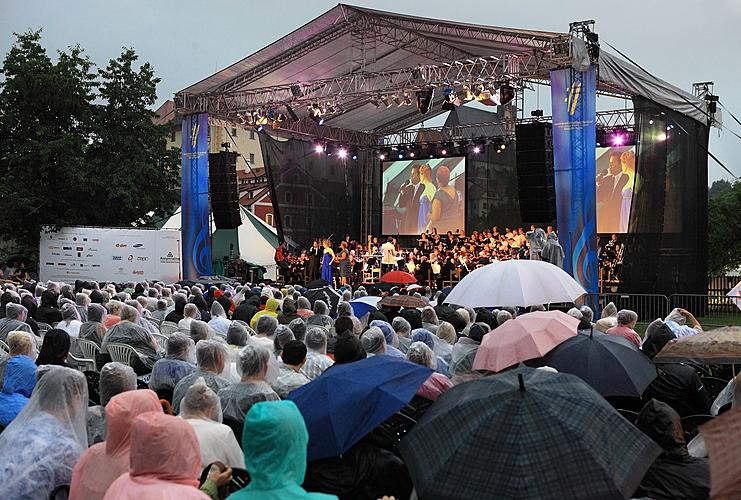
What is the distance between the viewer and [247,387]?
410 cm

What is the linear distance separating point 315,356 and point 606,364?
177 cm

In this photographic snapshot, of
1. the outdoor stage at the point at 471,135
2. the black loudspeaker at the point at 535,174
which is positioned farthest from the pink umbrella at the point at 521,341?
the black loudspeaker at the point at 535,174

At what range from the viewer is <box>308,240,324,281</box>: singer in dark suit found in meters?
22.1

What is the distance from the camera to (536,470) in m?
2.26

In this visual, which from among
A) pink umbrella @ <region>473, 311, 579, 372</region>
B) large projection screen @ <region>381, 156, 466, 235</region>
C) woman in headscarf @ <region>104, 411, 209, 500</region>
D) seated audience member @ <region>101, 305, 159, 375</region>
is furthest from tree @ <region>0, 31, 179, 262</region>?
woman in headscarf @ <region>104, 411, 209, 500</region>

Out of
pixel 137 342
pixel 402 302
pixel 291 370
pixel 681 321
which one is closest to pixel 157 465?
pixel 291 370

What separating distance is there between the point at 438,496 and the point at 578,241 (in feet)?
40.1

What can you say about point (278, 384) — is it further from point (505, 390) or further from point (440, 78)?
point (440, 78)

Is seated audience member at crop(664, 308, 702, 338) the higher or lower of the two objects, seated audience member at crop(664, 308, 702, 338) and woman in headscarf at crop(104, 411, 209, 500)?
the lower

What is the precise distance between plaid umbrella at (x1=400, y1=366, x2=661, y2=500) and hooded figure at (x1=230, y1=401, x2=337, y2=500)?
17.4 inches

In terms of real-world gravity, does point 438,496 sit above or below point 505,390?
below

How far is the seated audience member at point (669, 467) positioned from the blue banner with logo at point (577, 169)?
11.4 meters

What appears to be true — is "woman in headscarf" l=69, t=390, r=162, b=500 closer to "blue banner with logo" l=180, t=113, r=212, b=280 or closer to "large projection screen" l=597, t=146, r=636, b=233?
"blue banner with logo" l=180, t=113, r=212, b=280

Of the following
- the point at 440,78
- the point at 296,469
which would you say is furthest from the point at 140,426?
the point at 440,78
